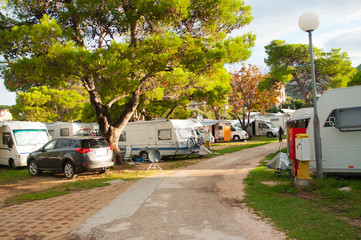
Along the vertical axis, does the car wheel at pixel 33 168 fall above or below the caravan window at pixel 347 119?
below

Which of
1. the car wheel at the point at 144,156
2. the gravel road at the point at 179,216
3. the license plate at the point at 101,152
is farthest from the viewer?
the car wheel at the point at 144,156

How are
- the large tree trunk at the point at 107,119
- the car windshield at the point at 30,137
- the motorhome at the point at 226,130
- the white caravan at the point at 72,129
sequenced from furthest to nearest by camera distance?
the motorhome at the point at 226,130 → the white caravan at the point at 72,129 → the car windshield at the point at 30,137 → the large tree trunk at the point at 107,119

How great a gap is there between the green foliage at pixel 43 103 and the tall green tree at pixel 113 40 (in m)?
19.8

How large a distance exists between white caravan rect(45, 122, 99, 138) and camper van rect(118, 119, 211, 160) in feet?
23.6

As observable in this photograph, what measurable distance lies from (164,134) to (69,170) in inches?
271

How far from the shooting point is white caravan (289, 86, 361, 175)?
24.6ft

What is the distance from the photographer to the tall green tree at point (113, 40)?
10.9 meters

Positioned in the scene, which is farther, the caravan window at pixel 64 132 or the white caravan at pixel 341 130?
the caravan window at pixel 64 132

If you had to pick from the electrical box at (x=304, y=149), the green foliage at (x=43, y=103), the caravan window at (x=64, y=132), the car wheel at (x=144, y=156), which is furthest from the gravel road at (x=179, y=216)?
the green foliage at (x=43, y=103)

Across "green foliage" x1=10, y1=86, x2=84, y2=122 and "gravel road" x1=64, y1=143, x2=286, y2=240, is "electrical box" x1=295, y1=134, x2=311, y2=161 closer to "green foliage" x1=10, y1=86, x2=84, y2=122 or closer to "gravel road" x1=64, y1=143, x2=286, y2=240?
"gravel road" x1=64, y1=143, x2=286, y2=240

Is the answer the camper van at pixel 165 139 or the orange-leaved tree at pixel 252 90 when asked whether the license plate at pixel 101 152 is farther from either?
the orange-leaved tree at pixel 252 90

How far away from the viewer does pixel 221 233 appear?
4.52 meters

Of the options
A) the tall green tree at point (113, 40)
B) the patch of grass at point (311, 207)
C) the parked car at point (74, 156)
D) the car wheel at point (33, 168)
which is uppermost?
the tall green tree at point (113, 40)

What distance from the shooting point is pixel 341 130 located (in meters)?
7.60
